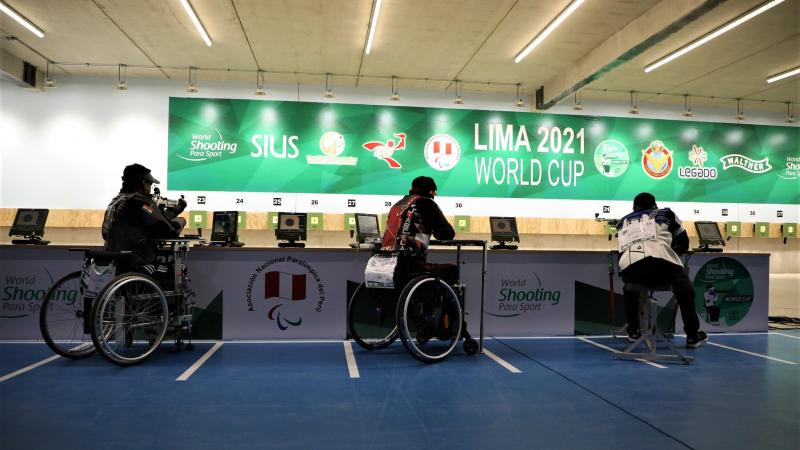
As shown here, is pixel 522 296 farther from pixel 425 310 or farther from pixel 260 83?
pixel 260 83

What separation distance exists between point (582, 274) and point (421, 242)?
7.31 ft

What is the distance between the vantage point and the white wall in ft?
27.7

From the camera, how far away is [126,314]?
389 centimetres

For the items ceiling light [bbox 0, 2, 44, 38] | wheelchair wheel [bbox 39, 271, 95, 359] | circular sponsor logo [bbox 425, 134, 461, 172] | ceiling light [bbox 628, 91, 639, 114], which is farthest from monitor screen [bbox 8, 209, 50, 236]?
ceiling light [bbox 628, 91, 639, 114]

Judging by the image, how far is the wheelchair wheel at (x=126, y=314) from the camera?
3660 mm

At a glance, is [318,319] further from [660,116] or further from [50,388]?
[660,116]

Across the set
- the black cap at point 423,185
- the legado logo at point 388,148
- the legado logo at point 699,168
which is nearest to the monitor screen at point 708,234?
the legado logo at point 699,168

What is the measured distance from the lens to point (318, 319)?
16.5 feet

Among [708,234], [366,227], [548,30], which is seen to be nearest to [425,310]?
[366,227]

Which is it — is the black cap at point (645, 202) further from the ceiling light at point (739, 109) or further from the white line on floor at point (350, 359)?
the ceiling light at point (739, 109)

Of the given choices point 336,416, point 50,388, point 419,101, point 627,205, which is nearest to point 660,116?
point 627,205

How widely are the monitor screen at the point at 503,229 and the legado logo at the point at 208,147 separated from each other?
467 cm

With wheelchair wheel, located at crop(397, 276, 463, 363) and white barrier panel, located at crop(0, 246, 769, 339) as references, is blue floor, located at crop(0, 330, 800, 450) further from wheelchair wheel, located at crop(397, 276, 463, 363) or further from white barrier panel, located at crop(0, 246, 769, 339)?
white barrier panel, located at crop(0, 246, 769, 339)

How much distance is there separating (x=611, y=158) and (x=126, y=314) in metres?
8.49
